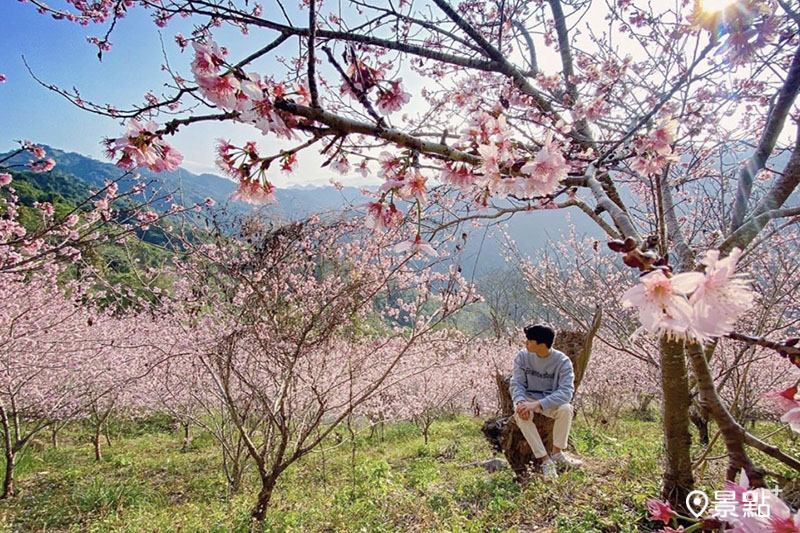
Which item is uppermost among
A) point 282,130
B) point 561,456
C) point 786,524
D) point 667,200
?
point 667,200

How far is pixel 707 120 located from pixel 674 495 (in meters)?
2.89

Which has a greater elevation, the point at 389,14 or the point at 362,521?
the point at 389,14

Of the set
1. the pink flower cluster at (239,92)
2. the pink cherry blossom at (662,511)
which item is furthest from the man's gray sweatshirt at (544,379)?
the pink flower cluster at (239,92)

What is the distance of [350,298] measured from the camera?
12.5 ft

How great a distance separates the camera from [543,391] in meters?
3.74

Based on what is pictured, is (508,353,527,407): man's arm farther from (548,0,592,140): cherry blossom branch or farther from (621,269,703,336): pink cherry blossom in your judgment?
(621,269,703,336): pink cherry blossom

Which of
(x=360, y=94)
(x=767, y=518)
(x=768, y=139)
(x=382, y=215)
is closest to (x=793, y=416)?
(x=767, y=518)

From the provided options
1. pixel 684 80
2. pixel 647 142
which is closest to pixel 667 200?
pixel 647 142

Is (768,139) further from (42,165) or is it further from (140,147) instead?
(42,165)

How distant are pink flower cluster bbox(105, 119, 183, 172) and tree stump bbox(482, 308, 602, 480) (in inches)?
158

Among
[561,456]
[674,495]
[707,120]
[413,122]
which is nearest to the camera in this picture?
[674,495]

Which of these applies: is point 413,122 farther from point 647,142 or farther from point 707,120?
point 707,120

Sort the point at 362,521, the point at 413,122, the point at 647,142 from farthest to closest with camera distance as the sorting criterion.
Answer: the point at 362,521
the point at 413,122
the point at 647,142

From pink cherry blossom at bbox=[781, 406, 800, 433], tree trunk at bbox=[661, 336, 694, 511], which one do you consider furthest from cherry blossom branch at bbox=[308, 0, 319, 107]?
tree trunk at bbox=[661, 336, 694, 511]
